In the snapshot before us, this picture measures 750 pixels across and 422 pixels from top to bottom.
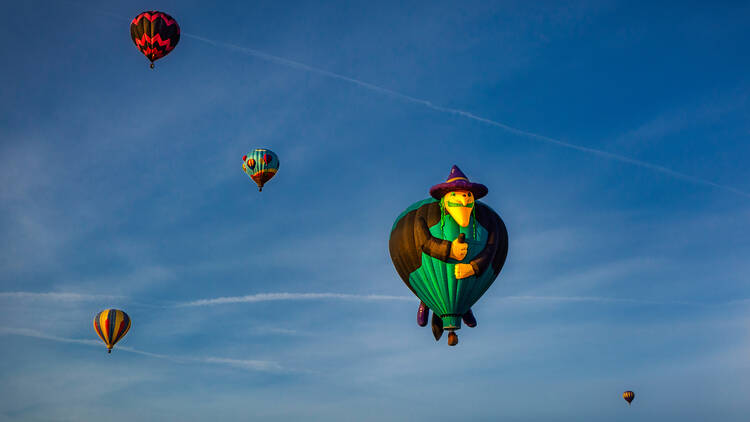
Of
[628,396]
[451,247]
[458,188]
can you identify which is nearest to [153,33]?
[458,188]

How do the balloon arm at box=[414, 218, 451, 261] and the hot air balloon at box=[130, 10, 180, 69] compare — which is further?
the hot air balloon at box=[130, 10, 180, 69]

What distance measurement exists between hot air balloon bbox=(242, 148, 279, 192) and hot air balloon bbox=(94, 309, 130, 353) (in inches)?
493

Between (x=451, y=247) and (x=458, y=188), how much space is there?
251cm

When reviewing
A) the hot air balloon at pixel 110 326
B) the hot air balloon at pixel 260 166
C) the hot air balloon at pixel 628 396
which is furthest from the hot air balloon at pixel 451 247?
the hot air balloon at pixel 628 396

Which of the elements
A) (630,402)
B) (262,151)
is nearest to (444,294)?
(262,151)

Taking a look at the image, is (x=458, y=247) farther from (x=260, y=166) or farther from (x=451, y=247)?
(x=260, y=166)

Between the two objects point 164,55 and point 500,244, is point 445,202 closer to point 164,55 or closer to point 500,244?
point 500,244

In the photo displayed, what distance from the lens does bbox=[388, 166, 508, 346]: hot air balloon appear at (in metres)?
35.6

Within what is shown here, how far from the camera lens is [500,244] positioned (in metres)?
36.5

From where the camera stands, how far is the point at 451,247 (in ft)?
116

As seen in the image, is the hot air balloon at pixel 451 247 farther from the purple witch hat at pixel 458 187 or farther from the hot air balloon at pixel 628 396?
the hot air balloon at pixel 628 396

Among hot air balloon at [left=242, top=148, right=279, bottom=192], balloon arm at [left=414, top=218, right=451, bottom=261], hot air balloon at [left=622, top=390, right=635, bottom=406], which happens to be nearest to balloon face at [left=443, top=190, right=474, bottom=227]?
balloon arm at [left=414, top=218, right=451, bottom=261]

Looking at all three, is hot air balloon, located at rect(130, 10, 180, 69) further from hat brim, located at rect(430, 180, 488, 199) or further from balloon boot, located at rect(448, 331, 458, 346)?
balloon boot, located at rect(448, 331, 458, 346)

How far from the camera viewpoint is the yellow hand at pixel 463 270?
35656mm
